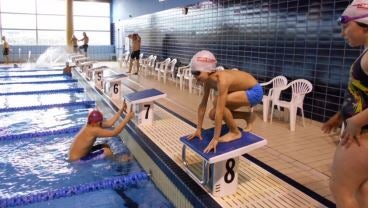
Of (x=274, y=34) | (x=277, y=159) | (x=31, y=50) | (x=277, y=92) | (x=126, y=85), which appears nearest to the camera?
(x=277, y=159)

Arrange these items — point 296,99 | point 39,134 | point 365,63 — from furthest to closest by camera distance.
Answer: point 39,134 < point 296,99 < point 365,63

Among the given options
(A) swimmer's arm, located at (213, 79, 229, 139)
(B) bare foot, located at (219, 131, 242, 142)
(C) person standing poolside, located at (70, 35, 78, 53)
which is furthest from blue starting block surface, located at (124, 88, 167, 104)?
(C) person standing poolside, located at (70, 35, 78, 53)

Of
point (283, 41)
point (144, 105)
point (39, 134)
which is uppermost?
point (283, 41)

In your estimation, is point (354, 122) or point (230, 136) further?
point (230, 136)

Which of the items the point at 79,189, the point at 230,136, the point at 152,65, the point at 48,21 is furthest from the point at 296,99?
the point at 48,21

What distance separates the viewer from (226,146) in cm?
280

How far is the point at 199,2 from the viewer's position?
33.5 ft

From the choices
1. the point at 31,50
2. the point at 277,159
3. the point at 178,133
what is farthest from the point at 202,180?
the point at 31,50

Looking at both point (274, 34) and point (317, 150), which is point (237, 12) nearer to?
point (274, 34)

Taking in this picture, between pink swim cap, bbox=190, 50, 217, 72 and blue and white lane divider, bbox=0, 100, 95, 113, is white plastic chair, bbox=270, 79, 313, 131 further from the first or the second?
blue and white lane divider, bbox=0, 100, 95, 113

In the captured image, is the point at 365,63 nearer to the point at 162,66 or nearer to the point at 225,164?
the point at 225,164

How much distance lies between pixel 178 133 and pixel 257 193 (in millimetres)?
2033

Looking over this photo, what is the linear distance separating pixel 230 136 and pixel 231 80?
0.50 meters

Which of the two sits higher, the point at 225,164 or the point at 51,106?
the point at 225,164
